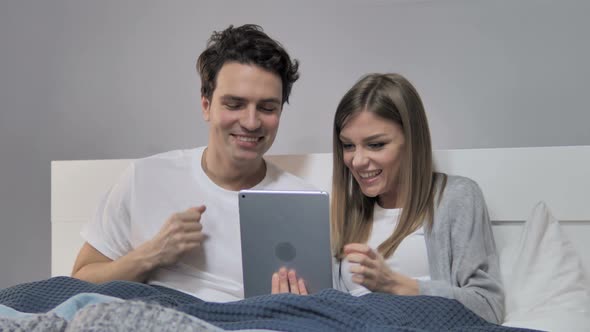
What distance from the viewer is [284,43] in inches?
76.1

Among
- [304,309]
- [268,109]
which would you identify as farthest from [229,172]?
[304,309]

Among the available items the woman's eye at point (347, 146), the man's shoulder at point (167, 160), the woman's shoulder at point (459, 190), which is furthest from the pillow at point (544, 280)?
the man's shoulder at point (167, 160)

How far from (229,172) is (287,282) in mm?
388

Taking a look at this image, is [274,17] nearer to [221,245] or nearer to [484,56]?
[484,56]

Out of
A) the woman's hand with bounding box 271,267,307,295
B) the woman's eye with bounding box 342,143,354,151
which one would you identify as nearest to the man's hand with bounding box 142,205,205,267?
the woman's hand with bounding box 271,267,307,295

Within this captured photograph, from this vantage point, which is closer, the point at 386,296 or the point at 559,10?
the point at 386,296

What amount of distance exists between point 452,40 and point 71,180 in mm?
1217

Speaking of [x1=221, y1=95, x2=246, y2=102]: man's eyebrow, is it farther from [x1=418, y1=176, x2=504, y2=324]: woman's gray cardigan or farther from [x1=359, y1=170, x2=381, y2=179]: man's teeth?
[x1=418, y1=176, x2=504, y2=324]: woman's gray cardigan

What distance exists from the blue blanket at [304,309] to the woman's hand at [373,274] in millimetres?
179

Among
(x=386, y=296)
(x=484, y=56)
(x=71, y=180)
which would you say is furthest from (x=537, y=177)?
(x=71, y=180)

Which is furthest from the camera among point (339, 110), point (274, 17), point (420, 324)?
point (274, 17)

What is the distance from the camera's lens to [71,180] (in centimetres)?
183

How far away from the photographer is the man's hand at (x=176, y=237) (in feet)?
4.60

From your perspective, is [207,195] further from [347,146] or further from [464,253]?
[464,253]
